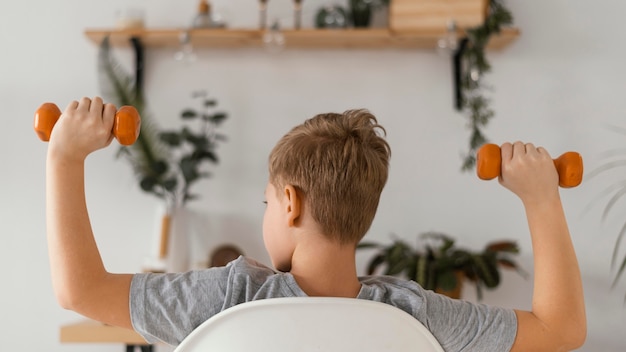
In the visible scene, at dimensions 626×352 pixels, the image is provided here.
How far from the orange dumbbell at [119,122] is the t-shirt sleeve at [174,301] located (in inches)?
5.9

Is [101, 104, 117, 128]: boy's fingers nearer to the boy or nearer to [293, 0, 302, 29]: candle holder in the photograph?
the boy

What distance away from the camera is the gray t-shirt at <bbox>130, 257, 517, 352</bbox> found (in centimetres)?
84

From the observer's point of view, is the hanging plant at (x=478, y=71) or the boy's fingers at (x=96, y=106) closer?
the boy's fingers at (x=96, y=106)

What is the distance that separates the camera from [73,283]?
2.64 ft

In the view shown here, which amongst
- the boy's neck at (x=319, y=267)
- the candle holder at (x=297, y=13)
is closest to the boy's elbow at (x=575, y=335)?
the boy's neck at (x=319, y=267)

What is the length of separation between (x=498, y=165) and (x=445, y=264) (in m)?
1.32

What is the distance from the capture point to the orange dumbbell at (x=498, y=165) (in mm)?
894

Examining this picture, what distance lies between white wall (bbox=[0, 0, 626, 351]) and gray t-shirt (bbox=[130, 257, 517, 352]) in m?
1.58

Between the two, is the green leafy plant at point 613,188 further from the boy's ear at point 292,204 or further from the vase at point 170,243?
the boy's ear at point 292,204

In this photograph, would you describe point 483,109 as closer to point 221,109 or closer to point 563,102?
point 563,102

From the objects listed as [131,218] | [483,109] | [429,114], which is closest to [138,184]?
[131,218]

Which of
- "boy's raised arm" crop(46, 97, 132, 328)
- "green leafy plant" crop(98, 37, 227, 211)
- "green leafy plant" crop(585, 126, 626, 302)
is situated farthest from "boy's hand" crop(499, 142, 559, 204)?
"green leafy plant" crop(585, 126, 626, 302)

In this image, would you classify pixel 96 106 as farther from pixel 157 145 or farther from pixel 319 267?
pixel 157 145

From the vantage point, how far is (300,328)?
2.68 ft
